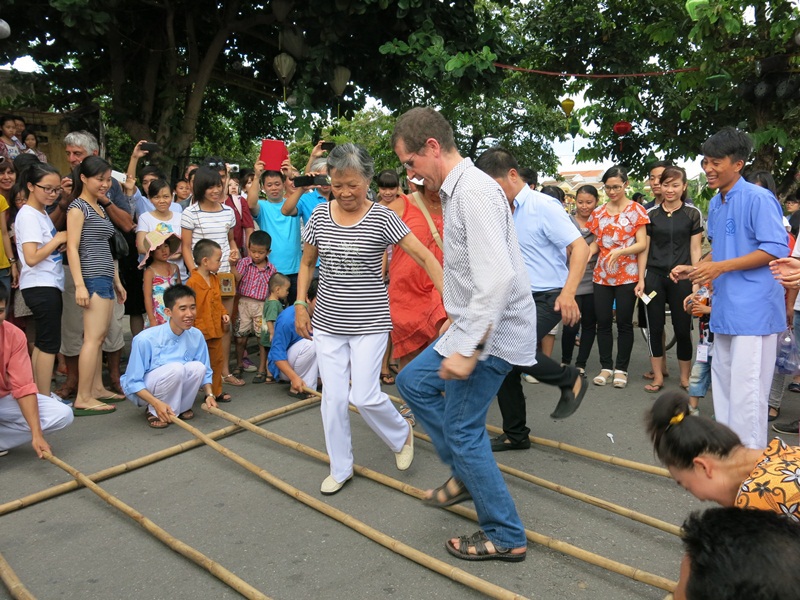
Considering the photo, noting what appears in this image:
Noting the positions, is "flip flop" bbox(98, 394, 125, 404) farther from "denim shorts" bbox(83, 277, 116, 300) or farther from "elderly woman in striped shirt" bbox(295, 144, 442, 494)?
"elderly woman in striped shirt" bbox(295, 144, 442, 494)

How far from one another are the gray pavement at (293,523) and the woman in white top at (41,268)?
21.5 inches

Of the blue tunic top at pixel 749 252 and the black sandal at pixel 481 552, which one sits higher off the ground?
the blue tunic top at pixel 749 252

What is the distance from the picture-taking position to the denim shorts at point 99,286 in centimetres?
498

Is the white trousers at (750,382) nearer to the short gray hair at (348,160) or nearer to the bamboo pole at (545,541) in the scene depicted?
the bamboo pole at (545,541)

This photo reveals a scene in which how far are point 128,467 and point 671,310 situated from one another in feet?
13.8

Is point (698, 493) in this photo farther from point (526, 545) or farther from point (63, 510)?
point (63, 510)

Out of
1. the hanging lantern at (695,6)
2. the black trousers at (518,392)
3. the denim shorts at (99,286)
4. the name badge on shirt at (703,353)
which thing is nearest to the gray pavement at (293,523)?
the black trousers at (518,392)

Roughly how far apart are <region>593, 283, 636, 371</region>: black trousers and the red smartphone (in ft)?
10.1

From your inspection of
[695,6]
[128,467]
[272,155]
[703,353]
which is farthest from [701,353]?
[695,6]

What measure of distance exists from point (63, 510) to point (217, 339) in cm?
205

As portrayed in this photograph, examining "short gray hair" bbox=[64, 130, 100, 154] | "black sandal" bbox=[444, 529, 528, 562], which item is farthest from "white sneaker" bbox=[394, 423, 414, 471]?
"short gray hair" bbox=[64, 130, 100, 154]

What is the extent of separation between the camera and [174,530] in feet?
10.7

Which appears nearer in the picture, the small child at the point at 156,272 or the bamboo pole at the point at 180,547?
the bamboo pole at the point at 180,547

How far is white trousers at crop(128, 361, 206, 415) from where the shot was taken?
4.64 metres
